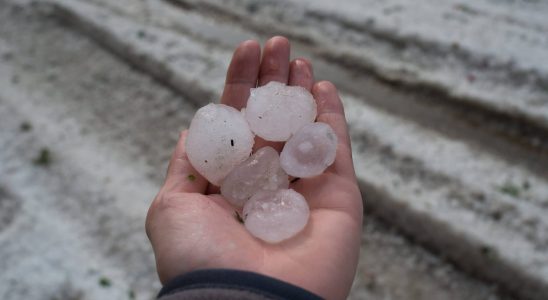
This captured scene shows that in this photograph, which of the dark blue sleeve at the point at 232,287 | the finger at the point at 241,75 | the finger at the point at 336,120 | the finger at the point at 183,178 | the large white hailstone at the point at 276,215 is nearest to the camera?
the dark blue sleeve at the point at 232,287

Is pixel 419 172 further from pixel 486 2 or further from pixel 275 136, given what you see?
pixel 486 2

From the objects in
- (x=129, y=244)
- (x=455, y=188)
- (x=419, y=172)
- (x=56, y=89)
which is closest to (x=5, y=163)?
(x=56, y=89)

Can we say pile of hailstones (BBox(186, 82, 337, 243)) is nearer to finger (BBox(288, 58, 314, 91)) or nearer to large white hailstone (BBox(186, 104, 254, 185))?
large white hailstone (BBox(186, 104, 254, 185))

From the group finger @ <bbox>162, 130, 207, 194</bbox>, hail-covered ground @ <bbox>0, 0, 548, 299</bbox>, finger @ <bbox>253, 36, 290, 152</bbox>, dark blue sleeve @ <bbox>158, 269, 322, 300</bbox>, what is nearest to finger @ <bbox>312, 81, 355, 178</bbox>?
finger @ <bbox>253, 36, 290, 152</bbox>

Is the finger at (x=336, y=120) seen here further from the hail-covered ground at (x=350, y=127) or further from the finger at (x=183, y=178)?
the hail-covered ground at (x=350, y=127)

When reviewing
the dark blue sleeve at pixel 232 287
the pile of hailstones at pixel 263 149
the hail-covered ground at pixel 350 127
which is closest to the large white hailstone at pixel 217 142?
the pile of hailstones at pixel 263 149
